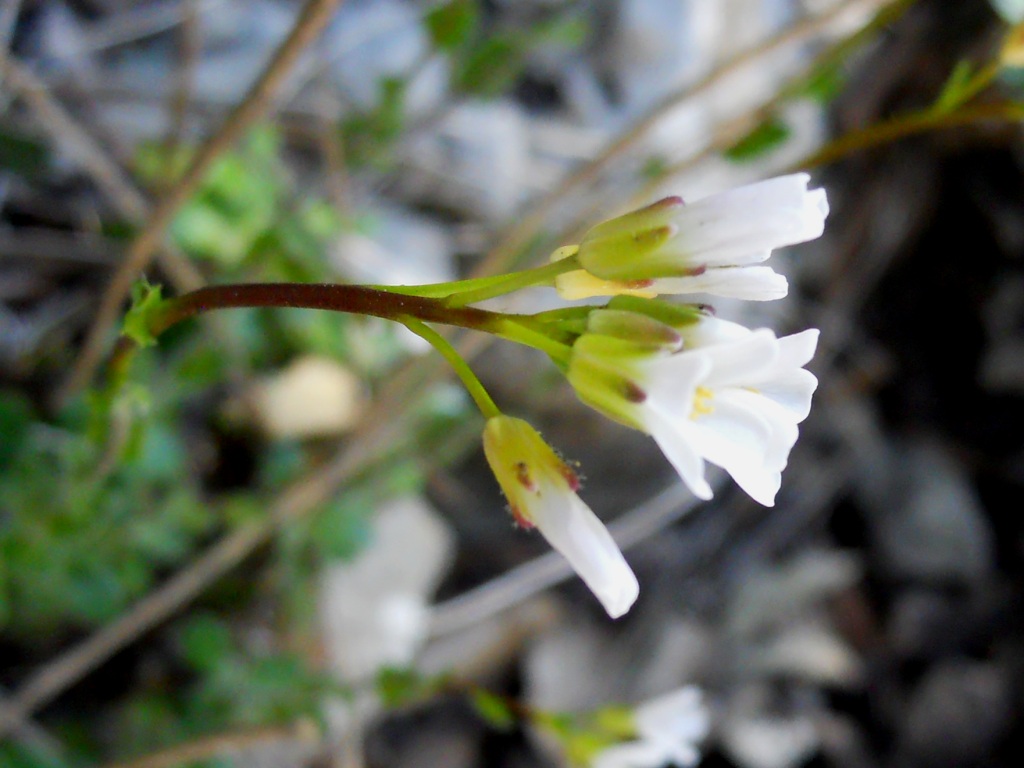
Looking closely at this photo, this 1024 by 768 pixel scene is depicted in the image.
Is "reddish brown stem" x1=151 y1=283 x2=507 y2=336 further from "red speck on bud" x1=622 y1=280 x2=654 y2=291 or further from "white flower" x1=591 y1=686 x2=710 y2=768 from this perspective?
"white flower" x1=591 y1=686 x2=710 y2=768

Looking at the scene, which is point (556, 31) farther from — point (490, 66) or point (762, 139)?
point (762, 139)

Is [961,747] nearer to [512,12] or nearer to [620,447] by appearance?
[620,447]

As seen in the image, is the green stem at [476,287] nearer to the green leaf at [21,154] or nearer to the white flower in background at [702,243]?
the white flower in background at [702,243]

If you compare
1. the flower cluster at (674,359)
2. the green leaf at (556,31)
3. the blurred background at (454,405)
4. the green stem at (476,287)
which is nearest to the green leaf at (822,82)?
the blurred background at (454,405)

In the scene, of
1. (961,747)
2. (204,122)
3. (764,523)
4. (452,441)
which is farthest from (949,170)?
(204,122)

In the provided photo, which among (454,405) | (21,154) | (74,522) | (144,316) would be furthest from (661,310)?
(454,405)
